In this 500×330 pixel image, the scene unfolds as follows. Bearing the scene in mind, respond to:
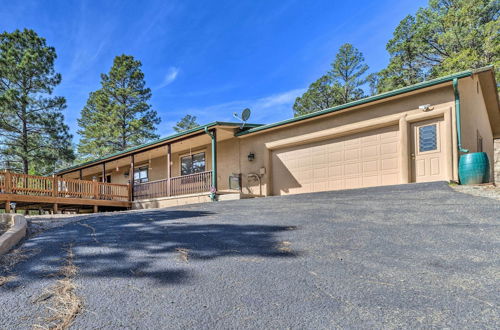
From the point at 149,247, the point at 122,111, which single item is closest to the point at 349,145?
the point at 149,247

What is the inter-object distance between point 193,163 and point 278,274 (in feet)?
40.5


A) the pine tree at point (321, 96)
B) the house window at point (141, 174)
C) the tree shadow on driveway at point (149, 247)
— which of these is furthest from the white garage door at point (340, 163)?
the pine tree at point (321, 96)

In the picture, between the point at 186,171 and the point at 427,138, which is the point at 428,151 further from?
the point at 186,171

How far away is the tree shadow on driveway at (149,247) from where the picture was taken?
2596 millimetres

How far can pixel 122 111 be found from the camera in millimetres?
26766

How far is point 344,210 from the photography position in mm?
5230

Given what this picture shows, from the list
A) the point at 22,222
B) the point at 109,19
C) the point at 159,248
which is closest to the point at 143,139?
the point at 109,19

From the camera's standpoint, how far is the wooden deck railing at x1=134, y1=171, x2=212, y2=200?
11.7 metres

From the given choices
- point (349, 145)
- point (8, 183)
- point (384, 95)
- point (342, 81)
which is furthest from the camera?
point (342, 81)

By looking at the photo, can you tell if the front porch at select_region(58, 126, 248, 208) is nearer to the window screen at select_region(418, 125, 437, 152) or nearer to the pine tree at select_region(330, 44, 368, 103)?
the window screen at select_region(418, 125, 437, 152)

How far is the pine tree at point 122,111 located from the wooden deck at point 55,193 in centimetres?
1386

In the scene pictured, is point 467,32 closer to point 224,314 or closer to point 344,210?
point 344,210

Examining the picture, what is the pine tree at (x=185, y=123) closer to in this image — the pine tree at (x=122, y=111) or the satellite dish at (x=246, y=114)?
the pine tree at (x=122, y=111)

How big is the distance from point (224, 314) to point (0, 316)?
1.42 metres
